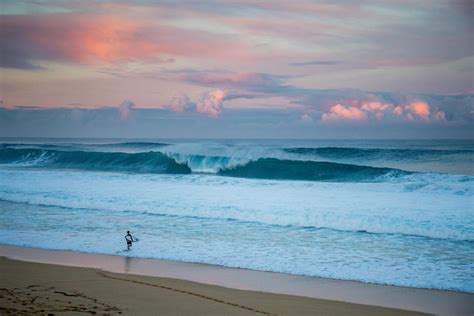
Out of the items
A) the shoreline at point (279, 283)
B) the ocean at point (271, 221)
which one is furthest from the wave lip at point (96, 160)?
the shoreline at point (279, 283)

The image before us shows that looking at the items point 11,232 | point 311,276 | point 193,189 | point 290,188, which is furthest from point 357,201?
point 11,232

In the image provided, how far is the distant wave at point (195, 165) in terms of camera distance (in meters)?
21.9

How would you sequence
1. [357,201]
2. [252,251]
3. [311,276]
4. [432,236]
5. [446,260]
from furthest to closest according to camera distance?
[357,201], [432,236], [252,251], [446,260], [311,276]

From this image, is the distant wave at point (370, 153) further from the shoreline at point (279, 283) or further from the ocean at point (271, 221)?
the shoreline at point (279, 283)

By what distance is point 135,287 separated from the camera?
239 inches

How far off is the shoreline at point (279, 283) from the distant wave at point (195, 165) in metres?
14.0

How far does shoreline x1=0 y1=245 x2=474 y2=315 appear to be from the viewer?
5.82 metres

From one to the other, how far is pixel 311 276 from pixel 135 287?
2485 millimetres

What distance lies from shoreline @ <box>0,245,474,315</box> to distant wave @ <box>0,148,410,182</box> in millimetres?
13959

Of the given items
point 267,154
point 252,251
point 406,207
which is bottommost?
point 252,251

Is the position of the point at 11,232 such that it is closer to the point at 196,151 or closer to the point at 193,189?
the point at 193,189

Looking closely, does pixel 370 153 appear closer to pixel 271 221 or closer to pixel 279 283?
pixel 271 221

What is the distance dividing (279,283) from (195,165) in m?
20.2

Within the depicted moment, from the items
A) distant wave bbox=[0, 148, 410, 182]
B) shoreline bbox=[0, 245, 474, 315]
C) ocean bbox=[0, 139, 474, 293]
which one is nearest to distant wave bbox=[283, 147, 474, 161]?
distant wave bbox=[0, 148, 410, 182]
